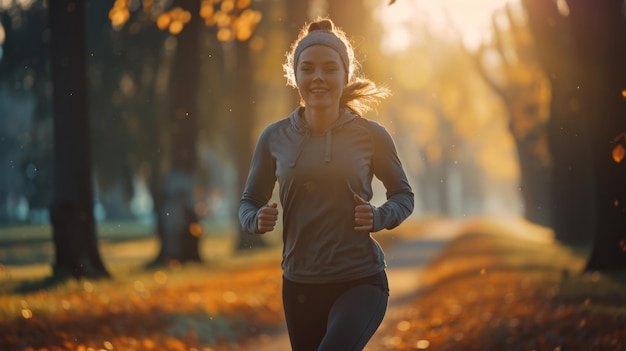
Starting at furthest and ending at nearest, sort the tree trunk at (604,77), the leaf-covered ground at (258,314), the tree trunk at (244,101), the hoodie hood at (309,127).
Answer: the tree trunk at (244,101) < the tree trunk at (604,77) < the leaf-covered ground at (258,314) < the hoodie hood at (309,127)

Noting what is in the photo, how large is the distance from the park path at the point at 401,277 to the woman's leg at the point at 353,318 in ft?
21.1

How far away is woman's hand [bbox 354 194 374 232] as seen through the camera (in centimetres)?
→ 432

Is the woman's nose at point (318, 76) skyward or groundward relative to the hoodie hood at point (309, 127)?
skyward

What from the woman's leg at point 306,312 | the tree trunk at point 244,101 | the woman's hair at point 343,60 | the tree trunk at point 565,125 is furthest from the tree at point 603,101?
the tree trunk at point 244,101

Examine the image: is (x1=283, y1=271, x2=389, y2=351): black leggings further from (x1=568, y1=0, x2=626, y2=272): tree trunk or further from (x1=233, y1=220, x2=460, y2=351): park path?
(x1=568, y1=0, x2=626, y2=272): tree trunk

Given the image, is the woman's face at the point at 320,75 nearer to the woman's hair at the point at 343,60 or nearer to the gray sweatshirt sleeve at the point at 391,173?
the woman's hair at the point at 343,60

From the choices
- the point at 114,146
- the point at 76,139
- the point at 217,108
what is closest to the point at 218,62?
the point at 217,108

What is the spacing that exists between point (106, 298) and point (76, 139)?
340cm

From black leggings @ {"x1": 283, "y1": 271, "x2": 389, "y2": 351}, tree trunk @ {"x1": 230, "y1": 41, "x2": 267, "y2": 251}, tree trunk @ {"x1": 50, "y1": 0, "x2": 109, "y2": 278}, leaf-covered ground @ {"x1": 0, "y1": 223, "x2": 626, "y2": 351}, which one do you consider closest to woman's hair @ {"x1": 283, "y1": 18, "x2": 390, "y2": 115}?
black leggings @ {"x1": 283, "y1": 271, "x2": 389, "y2": 351}

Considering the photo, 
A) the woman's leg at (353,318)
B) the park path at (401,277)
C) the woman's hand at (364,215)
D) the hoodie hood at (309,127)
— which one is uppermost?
the hoodie hood at (309,127)

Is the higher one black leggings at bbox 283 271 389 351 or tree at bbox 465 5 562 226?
tree at bbox 465 5 562 226

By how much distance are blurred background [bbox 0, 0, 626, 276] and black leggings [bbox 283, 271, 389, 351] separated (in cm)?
179

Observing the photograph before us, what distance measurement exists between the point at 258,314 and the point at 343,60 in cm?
916

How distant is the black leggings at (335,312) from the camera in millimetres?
4340
